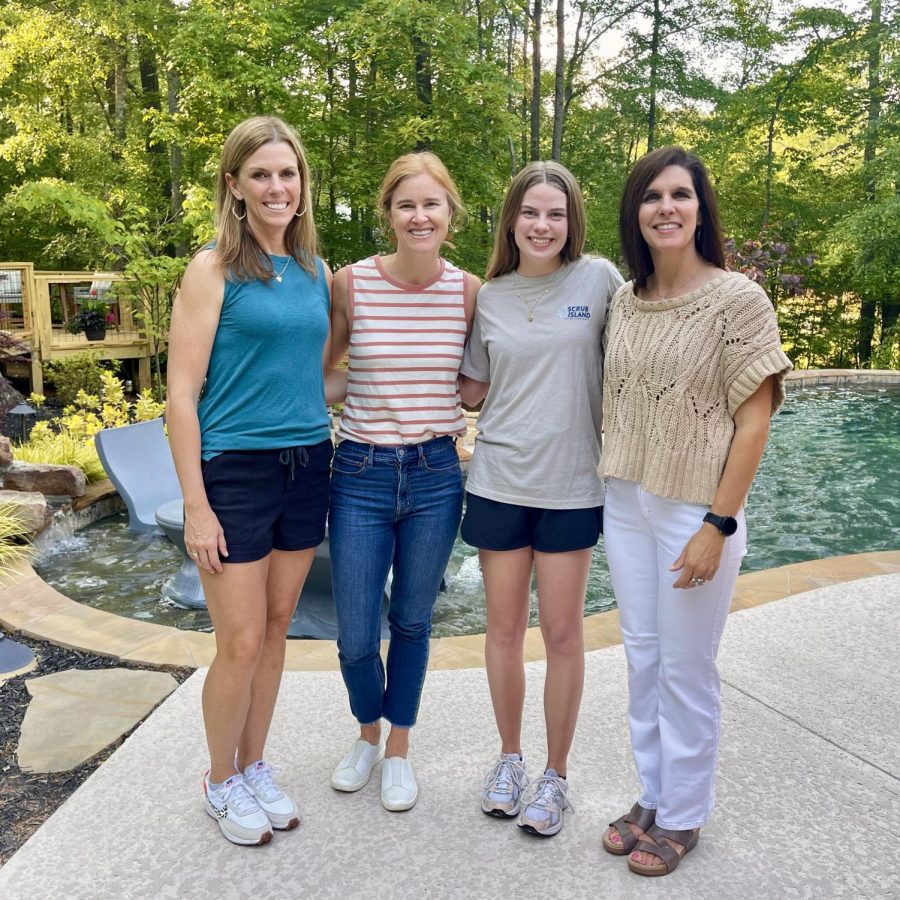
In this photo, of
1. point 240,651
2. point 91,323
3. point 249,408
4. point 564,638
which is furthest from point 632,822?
point 91,323

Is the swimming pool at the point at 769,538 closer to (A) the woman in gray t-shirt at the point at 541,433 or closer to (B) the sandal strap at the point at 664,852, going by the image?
(A) the woman in gray t-shirt at the point at 541,433

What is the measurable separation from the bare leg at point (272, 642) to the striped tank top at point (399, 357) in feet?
1.15

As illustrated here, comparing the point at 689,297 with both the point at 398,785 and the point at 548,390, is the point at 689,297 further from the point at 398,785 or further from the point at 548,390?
the point at 398,785

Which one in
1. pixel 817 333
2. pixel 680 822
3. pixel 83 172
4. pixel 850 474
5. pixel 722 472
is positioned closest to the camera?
pixel 722 472

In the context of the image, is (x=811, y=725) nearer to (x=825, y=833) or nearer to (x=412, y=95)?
(x=825, y=833)

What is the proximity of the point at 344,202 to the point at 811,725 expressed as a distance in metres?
10.9

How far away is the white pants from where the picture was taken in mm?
1956

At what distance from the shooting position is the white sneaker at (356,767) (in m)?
2.37

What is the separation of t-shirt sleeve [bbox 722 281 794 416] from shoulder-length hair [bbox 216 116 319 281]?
971mm

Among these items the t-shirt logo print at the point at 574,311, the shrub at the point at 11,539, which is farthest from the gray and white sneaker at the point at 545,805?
the shrub at the point at 11,539

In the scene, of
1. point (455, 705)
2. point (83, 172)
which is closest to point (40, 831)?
point (455, 705)

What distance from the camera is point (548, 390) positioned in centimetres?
210

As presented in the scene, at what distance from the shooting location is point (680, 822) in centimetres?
207

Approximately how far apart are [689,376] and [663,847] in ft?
3.62
